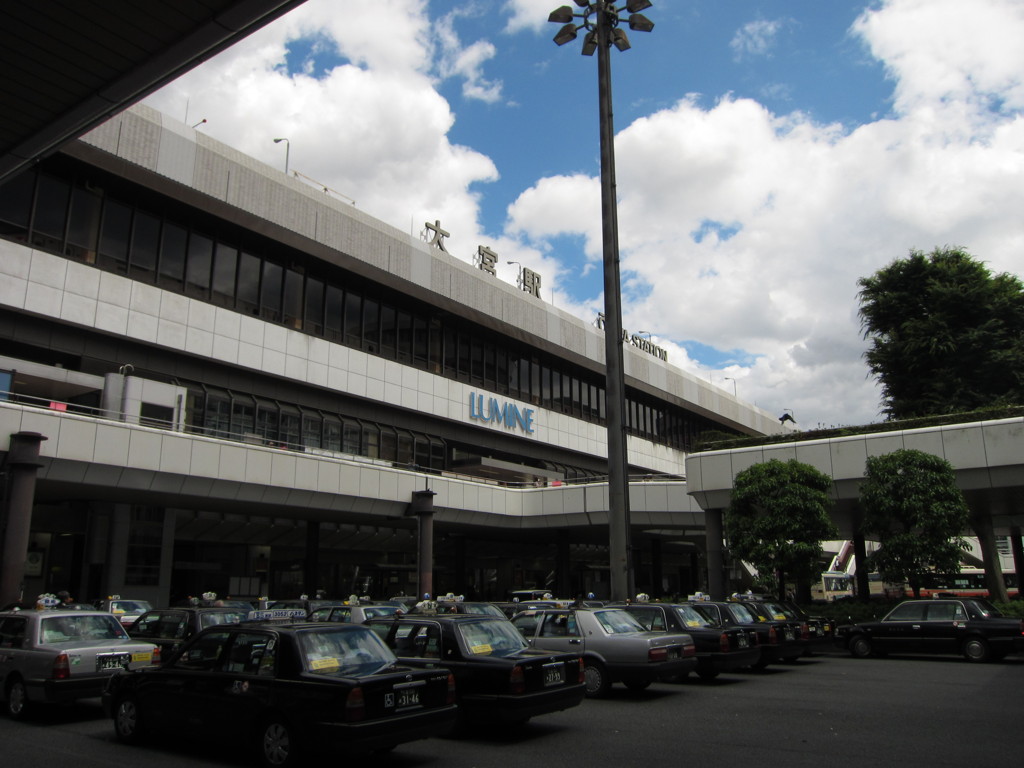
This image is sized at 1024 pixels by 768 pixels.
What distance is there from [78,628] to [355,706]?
679 cm

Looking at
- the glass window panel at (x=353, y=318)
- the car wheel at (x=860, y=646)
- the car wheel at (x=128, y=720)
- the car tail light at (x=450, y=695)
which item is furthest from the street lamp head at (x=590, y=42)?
the glass window panel at (x=353, y=318)

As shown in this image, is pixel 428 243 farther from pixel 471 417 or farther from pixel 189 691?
pixel 189 691

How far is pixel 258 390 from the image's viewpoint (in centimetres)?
3531

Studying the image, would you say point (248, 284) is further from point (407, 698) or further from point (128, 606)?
point (407, 698)

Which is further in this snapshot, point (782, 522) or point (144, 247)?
point (144, 247)

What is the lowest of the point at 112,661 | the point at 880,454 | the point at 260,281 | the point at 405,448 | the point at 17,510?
the point at 112,661

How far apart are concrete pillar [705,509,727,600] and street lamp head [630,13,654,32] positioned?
671 inches

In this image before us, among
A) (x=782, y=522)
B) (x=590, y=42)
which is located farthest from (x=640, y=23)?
(x=782, y=522)

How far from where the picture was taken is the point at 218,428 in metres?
33.2

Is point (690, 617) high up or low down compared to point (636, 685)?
up

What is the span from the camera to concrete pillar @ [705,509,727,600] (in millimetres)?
29148

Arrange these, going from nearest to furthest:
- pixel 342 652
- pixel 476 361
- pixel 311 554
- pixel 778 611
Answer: pixel 342 652, pixel 778 611, pixel 311 554, pixel 476 361

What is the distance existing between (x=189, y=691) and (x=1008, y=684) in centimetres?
1394

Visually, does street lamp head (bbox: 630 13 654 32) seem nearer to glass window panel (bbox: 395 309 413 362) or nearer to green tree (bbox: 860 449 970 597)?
green tree (bbox: 860 449 970 597)
